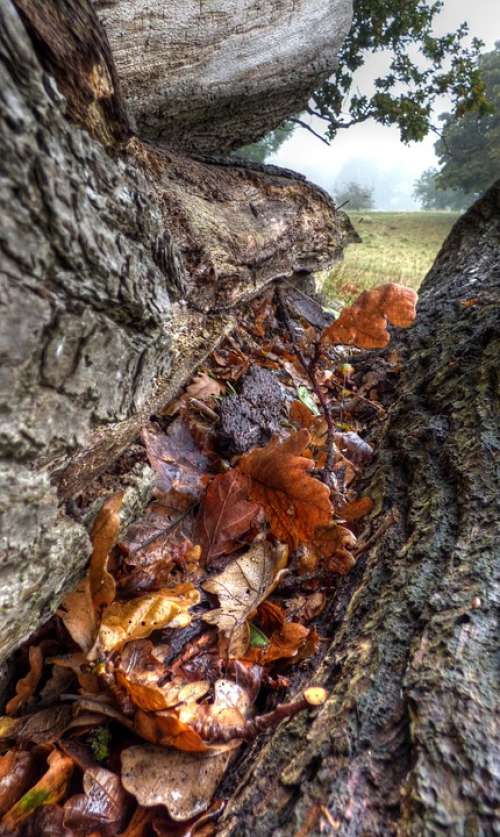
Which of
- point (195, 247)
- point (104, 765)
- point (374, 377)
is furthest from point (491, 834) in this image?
point (374, 377)

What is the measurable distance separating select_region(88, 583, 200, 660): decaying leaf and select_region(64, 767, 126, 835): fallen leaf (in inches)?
8.1

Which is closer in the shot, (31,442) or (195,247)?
(31,442)

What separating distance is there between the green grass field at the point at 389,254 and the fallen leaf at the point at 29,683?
381 centimetres

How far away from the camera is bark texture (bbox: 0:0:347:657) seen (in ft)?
2.02

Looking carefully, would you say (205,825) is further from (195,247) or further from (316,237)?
(316,237)

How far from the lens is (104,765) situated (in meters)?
0.86

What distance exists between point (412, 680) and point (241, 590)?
457 mm

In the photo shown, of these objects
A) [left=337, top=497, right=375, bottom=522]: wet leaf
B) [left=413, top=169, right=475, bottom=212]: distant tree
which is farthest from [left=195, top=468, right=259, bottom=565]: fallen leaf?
[left=413, top=169, right=475, bottom=212]: distant tree

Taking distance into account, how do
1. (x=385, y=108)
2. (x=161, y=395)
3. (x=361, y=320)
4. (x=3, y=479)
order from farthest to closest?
(x=385, y=108)
(x=161, y=395)
(x=361, y=320)
(x=3, y=479)

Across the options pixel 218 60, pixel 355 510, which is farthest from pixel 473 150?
pixel 355 510

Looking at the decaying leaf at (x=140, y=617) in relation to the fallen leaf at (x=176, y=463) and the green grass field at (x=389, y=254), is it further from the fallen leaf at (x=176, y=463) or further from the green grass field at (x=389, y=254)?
the green grass field at (x=389, y=254)

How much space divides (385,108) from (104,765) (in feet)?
21.1

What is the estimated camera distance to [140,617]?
994mm

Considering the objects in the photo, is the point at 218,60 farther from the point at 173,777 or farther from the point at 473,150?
the point at 473,150
